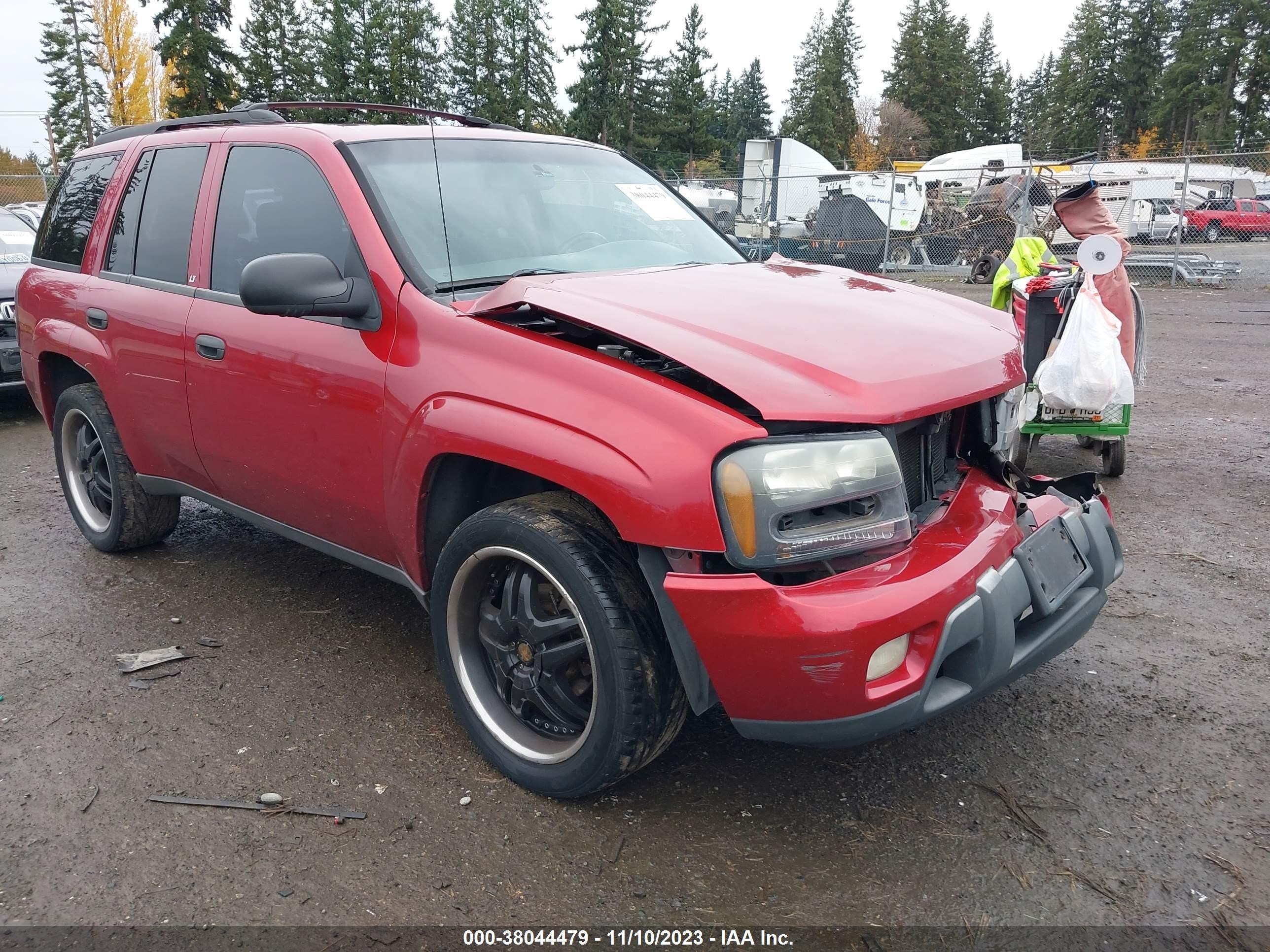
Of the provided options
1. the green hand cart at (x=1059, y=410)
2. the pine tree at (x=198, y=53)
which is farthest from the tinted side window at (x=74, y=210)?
the pine tree at (x=198, y=53)

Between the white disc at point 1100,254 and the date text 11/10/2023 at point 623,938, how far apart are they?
4.08m

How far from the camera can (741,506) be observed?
7.27 feet

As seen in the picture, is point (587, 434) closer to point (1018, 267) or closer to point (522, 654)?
point (522, 654)

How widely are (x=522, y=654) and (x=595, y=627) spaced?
45cm

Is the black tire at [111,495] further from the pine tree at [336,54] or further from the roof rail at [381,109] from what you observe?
the pine tree at [336,54]

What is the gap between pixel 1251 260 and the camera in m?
24.9

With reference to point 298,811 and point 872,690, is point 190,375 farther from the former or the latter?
point 872,690

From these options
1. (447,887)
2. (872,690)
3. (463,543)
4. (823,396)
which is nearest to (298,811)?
(447,887)

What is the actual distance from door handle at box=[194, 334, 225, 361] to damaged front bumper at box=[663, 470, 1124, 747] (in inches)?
82.8

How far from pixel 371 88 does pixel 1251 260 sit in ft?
165

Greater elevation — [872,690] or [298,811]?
[872,690]

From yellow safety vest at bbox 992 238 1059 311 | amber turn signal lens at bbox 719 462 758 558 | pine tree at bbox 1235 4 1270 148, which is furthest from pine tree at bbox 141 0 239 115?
pine tree at bbox 1235 4 1270 148

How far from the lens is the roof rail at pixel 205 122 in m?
3.78

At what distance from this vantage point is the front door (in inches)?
120
